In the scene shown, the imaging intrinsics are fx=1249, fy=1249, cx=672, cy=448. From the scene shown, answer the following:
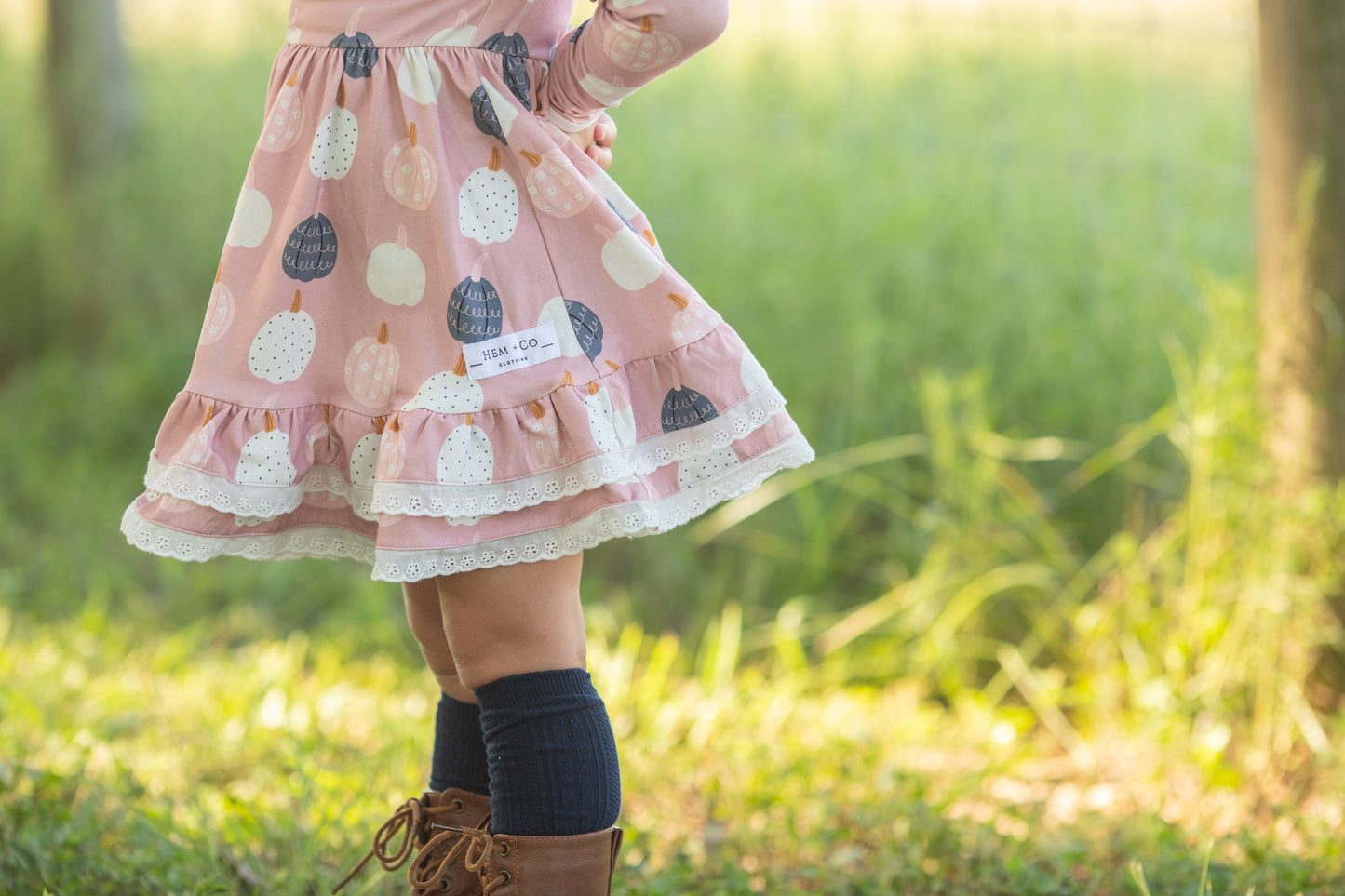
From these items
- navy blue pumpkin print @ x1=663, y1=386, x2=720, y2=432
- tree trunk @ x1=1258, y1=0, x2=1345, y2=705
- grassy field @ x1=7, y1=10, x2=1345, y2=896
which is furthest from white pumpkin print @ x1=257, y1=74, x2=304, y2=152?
tree trunk @ x1=1258, y1=0, x2=1345, y2=705

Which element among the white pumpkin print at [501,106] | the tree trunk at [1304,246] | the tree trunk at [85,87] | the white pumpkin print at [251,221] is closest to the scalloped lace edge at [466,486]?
the white pumpkin print at [251,221]

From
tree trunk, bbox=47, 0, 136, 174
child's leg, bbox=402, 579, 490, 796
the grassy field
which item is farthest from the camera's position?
tree trunk, bbox=47, 0, 136, 174

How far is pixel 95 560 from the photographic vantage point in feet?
9.91

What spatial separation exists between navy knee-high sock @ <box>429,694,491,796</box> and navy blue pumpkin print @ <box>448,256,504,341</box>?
0.48 meters

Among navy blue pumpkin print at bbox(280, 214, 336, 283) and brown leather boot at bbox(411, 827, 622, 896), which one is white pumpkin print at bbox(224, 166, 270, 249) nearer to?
navy blue pumpkin print at bbox(280, 214, 336, 283)

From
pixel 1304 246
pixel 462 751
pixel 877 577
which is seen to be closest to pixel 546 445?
pixel 462 751

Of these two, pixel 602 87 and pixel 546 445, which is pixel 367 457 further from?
pixel 602 87

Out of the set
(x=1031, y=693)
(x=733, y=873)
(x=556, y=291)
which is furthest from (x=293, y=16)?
(x=1031, y=693)

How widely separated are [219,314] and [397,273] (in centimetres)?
19

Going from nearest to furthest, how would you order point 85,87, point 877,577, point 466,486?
point 466,486
point 877,577
point 85,87

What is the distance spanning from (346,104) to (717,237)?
2.12 meters

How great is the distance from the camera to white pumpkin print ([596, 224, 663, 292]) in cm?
119

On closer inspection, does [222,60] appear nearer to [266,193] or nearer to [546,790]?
[266,193]

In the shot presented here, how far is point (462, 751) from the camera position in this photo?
1422 mm
